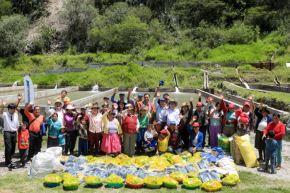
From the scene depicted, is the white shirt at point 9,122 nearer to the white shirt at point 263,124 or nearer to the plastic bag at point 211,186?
the plastic bag at point 211,186

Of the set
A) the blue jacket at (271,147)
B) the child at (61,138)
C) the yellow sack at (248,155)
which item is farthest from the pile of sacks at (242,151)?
the child at (61,138)

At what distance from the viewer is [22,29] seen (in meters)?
52.2

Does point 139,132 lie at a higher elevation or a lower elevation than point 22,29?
lower

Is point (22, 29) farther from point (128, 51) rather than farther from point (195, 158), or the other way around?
point (195, 158)

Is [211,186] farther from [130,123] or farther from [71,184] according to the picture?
[130,123]

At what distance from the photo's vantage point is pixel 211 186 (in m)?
7.59

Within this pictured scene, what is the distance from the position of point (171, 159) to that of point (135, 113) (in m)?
1.54

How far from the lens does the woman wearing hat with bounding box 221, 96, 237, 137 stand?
33.5ft

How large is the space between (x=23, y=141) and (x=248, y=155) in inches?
204

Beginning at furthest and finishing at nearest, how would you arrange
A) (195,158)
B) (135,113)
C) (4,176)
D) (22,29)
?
(22,29) < (135,113) < (195,158) < (4,176)

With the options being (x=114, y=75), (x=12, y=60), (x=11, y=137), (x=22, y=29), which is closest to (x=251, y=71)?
(x=114, y=75)

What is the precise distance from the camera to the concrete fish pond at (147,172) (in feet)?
25.5

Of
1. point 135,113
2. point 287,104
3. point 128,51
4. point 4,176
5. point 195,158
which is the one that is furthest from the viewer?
point 128,51

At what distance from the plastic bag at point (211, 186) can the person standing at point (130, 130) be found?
2.73 meters
